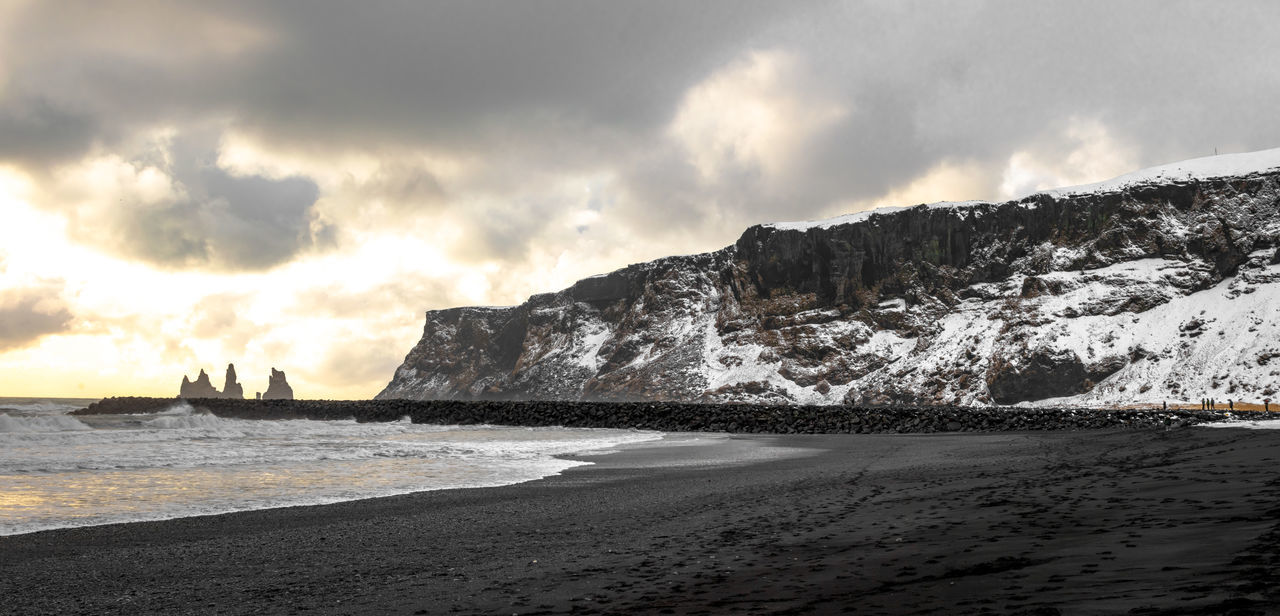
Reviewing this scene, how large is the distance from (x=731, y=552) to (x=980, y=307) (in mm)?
134422

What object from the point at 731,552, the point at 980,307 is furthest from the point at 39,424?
the point at 980,307

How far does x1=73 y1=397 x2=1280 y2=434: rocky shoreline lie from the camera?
44669mm

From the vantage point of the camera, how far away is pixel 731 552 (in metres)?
7.51

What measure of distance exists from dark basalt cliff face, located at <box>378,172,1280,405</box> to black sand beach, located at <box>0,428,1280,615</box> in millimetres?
97977

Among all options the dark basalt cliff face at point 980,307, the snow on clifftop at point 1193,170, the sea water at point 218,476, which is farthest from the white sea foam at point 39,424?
the snow on clifftop at point 1193,170

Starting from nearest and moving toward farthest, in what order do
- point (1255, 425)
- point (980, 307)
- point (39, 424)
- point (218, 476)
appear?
point (218, 476) → point (1255, 425) → point (39, 424) → point (980, 307)

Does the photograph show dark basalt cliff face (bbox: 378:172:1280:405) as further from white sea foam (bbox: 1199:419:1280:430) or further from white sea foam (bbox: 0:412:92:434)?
white sea foam (bbox: 0:412:92:434)

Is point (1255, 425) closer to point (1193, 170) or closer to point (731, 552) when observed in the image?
point (731, 552)

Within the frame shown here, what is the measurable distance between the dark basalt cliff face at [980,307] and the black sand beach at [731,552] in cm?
9798

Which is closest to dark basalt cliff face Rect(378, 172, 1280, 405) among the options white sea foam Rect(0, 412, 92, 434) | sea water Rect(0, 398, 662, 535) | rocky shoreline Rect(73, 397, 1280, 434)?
rocky shoreline Rect(73, 397, 1280, 434)

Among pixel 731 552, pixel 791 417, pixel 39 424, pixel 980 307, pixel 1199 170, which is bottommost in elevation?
pixel 39 424

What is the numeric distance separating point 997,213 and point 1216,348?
45.7 metres

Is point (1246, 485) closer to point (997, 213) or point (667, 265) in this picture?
point (997, 213)

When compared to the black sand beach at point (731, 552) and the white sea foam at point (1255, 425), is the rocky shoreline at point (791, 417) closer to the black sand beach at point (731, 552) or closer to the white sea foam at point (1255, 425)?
the white sea foam at point (1255, 425)
